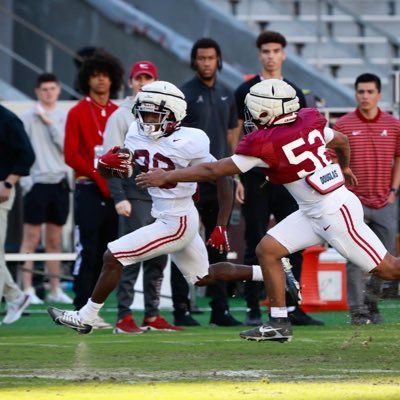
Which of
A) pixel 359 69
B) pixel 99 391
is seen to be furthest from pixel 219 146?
pixel 359 69

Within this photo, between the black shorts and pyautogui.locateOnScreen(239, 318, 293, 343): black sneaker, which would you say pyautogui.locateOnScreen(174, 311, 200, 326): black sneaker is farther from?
the black shorts

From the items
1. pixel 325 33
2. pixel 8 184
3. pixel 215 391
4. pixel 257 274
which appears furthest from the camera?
pixel 325 33

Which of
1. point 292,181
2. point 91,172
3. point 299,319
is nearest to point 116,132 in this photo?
point 91,172

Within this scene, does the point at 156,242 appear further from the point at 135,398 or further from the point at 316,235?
the point at 135,398

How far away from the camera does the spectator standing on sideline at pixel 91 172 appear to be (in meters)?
11.8

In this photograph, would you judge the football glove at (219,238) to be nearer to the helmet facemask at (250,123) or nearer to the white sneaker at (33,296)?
the helmet facemask at (250,123)

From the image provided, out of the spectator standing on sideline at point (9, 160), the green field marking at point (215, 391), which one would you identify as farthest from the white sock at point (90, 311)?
the green field marking at point (215, 391)

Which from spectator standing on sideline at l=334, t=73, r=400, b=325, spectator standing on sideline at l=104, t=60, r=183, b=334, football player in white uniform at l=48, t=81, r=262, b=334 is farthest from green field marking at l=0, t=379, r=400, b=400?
spectator standing on sideline at l=334, t=73, r=400, b=325

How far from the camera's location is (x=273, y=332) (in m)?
9.49

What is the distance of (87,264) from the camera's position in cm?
1187

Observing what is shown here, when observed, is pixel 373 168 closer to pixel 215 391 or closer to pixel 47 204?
pixel 47 204

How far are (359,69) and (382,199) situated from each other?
9.06 m

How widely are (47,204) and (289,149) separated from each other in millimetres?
5401

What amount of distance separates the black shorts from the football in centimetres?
432
